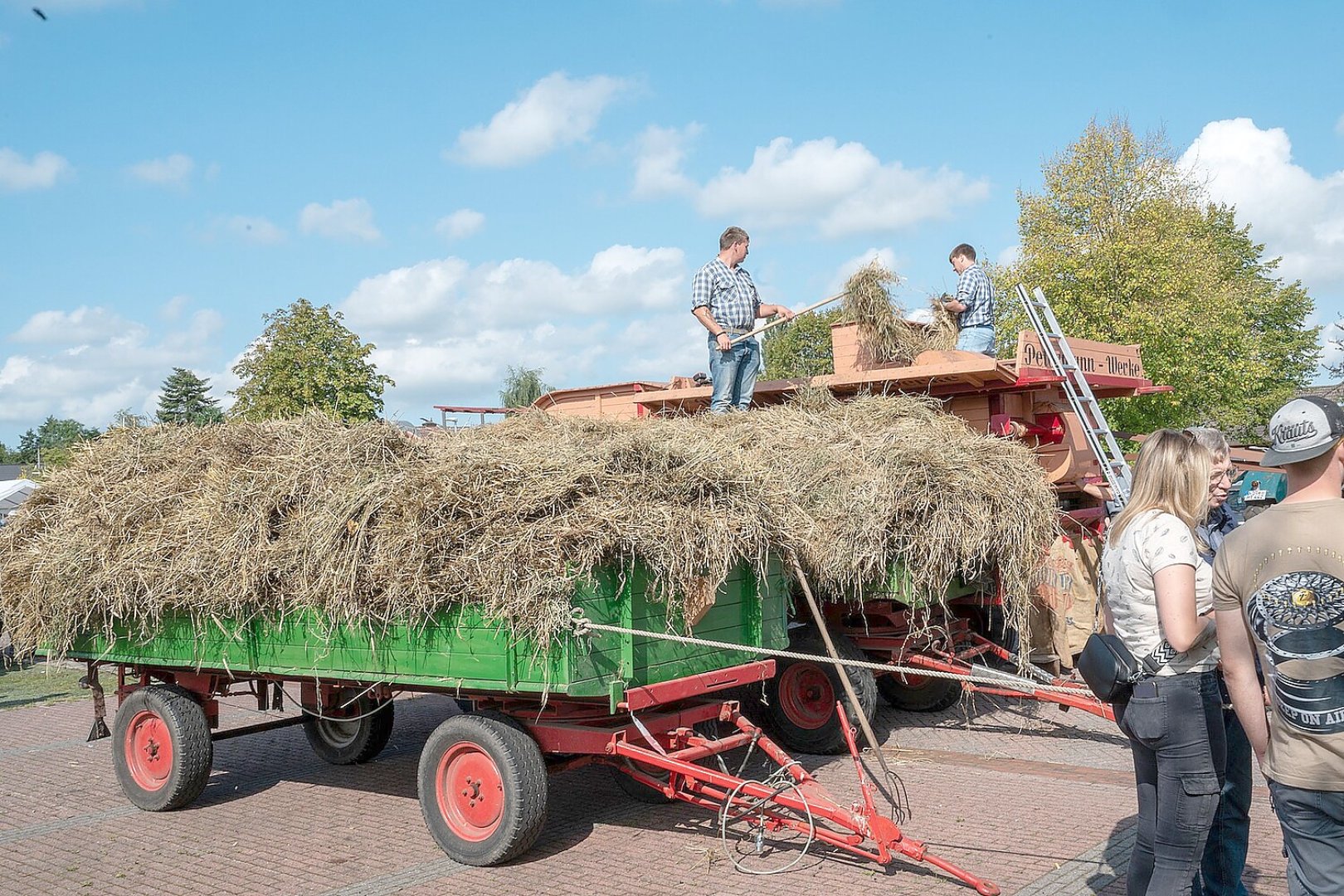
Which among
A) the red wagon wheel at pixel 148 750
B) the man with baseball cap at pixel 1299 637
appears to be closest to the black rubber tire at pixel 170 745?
the red wagon wheel at pixel 148 750

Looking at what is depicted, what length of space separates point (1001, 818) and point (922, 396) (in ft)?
11.2

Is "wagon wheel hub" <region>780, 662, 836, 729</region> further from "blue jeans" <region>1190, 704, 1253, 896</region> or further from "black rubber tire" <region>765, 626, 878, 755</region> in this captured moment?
"blue jeans" <region>1190, 704, 1253, 896</region>

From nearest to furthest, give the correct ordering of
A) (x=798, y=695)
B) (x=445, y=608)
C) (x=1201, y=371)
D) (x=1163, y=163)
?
(x=445, y=608) < (x=798, y=695) < (x=1201, y=371) < (x=1163, y=163)

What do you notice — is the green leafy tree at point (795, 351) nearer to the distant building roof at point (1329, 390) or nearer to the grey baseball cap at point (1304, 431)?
the distant building roof at point (1329, 390)

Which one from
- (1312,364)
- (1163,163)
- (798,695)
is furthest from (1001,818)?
(1312,364)


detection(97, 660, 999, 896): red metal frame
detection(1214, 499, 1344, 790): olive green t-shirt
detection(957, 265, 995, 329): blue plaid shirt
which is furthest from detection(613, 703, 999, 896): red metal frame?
detection(957, 265, 995, 329): blue plaid shirt

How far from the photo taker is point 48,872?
589 cm

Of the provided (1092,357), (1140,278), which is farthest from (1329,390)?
(1092,357)

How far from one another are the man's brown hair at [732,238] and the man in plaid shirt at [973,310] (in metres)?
1.85

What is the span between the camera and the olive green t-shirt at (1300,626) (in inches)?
116

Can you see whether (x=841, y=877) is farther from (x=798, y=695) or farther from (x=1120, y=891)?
(x=798, y=695)

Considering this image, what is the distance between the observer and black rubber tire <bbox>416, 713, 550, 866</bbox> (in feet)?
17.7

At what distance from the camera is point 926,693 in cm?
901

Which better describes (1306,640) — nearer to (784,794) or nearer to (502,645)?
(784,794)
